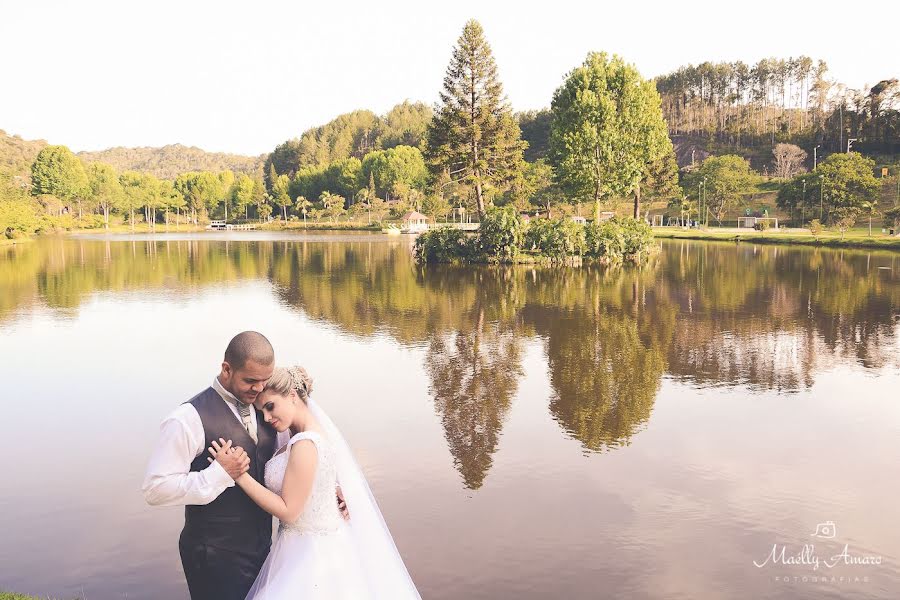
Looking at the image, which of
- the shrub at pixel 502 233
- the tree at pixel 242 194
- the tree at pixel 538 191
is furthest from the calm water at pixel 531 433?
the tree at pixel 242 194

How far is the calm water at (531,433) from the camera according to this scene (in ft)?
22.6

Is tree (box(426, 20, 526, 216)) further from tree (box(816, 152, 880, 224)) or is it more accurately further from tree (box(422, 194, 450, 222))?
tree (box(422, 194, 450, 222))

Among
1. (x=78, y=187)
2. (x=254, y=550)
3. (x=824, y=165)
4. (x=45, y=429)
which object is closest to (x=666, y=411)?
(x=254, y=550)

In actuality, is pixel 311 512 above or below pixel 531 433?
above

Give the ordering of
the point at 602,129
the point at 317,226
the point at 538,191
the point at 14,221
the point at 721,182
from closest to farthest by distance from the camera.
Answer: the point at 602,129 < the point at 14,221 < the point at 721,182 < the point at 538,191 < the point at 317,226

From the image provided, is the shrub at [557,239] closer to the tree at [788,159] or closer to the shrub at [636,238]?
the shrub at [636,238]

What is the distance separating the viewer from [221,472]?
3.75 metres

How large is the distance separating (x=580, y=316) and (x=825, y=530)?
14.9 meters

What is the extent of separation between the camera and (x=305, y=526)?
4.00 m

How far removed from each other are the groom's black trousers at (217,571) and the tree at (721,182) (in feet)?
307

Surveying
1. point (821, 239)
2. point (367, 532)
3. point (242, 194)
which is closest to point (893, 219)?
point (821, 239)

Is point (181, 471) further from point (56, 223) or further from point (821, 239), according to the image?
point (56, 223)

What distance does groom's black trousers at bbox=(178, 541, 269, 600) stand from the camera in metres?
4.10

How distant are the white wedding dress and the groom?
0.49 feet
